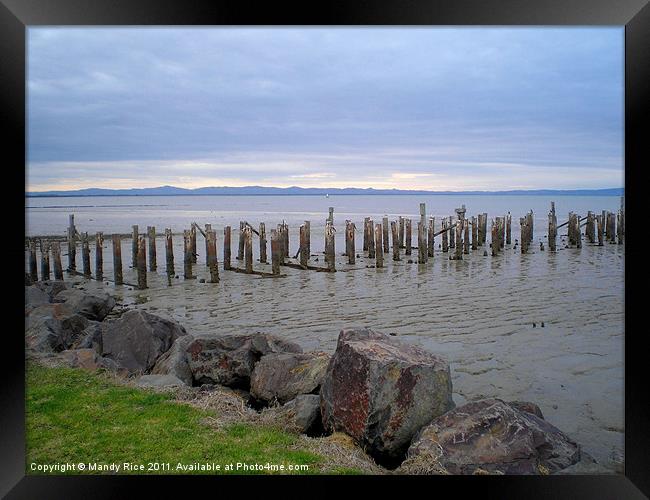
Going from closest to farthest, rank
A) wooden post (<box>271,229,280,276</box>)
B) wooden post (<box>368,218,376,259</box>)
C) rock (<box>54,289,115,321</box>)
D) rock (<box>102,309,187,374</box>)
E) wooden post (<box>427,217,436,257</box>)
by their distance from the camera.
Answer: rock (<box>102,309,187,374</box>) < rock (<box>54,289,115,321</box>) < wooden post (<box>271,229,280,276</box>) < wooden post (<box>427,217,436,257</box>) < wooden post (<box>368,218,376,259</box>)

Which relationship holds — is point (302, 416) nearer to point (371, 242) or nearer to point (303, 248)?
point (303, 248)

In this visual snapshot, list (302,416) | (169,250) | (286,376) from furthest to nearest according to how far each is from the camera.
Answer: (169,250) < (286,376) < (302,416)

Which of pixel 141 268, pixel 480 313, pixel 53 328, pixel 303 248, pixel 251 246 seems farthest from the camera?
pixel 303 248

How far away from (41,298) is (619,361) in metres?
10.2

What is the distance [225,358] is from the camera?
7512mm

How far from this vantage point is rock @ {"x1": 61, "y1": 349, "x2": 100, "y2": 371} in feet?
24.0

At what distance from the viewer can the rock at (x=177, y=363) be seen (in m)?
7.41

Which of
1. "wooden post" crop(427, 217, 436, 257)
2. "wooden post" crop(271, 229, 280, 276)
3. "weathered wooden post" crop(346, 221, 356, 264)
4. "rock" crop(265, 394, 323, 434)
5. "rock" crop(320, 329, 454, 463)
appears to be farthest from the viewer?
"wooden post" crop(427, 217, 436, 257)

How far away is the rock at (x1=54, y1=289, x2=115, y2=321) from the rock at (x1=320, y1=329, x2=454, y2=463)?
744 cm

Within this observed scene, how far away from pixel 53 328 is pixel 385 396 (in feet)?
18.2

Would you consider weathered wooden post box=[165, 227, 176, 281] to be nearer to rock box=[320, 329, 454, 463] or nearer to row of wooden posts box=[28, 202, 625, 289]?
row of wooden posts box=[28, 202, 625, 289]

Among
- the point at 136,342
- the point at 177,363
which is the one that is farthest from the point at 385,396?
the point at 136,342

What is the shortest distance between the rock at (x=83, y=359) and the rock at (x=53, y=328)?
25.7 inches

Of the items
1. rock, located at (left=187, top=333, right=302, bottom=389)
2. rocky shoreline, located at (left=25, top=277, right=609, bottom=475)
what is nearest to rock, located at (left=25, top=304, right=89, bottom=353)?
rocky shoreline, located at (left=25, top=277, right=609, bottom=475)
